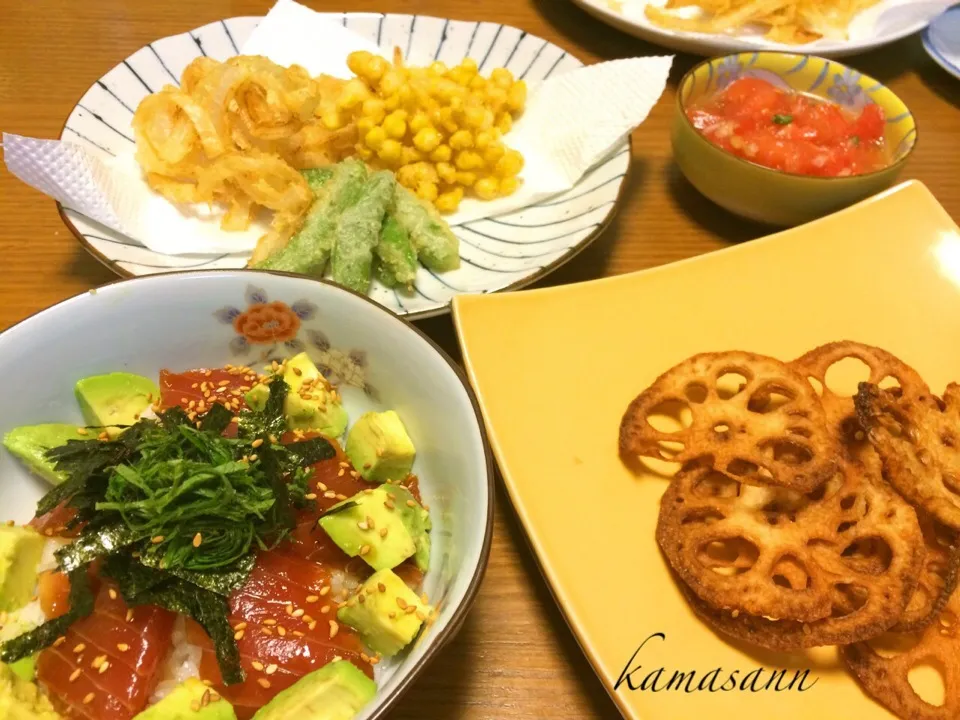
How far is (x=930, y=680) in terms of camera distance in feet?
3.44

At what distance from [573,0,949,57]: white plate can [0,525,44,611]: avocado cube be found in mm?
2119

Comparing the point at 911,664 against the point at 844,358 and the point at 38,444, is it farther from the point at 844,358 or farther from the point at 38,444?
the point at 38,444

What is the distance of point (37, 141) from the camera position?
4.75 feet

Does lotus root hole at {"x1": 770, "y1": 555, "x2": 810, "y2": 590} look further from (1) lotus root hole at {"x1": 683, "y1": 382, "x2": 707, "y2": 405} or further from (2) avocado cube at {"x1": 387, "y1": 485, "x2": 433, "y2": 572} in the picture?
(2) avocado cube at {"x1": 387, "y1": 485, "x2": 433, "y2": 572}

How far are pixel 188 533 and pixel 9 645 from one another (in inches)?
9.4

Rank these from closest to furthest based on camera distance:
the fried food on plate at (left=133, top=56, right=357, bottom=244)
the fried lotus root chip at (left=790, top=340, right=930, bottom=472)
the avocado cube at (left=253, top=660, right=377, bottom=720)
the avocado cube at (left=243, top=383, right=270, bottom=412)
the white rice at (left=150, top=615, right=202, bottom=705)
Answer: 1. the avocado cube at (left=253, top=660, right=377, bottom=720)
2. the white rice at (left=150, top=615, right=202, bottom=705)
3. the avocado cube at (left=243, top=383, right=270, bottom=412)
4. the fried lotus root chip at (left=790, top=340, right=930, bottom=472)
5. the fried food on plate at (left=133, top=56, right=357, bottom=244)

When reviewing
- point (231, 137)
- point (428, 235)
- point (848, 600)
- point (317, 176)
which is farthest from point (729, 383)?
point (231, 137)

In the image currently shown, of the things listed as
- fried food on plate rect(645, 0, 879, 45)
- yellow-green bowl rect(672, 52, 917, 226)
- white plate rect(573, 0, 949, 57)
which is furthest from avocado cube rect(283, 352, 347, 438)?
fried food on plate rect(645, 0, 879, 45)

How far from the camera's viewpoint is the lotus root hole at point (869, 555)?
108cm

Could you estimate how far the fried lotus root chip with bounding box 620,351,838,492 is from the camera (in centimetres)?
117

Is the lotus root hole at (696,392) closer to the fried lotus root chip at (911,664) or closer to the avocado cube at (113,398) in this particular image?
the fried lotus root chip at (911,664)

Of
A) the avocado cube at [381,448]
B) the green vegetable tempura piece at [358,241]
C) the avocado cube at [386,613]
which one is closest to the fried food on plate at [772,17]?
the green vegetable tempura piece at [358,241]

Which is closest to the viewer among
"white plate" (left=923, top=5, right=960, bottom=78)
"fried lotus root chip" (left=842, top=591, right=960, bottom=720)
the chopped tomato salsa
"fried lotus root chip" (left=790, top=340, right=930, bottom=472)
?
"fried lotus root chip" (left=842, top=591, right=960, bottom=720)

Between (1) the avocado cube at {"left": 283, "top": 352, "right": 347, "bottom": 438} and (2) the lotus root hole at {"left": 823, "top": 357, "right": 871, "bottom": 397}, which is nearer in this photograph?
(1) the avocado cube at {"left": 283, "top": 352, "right": 347, "bottom": 438}
